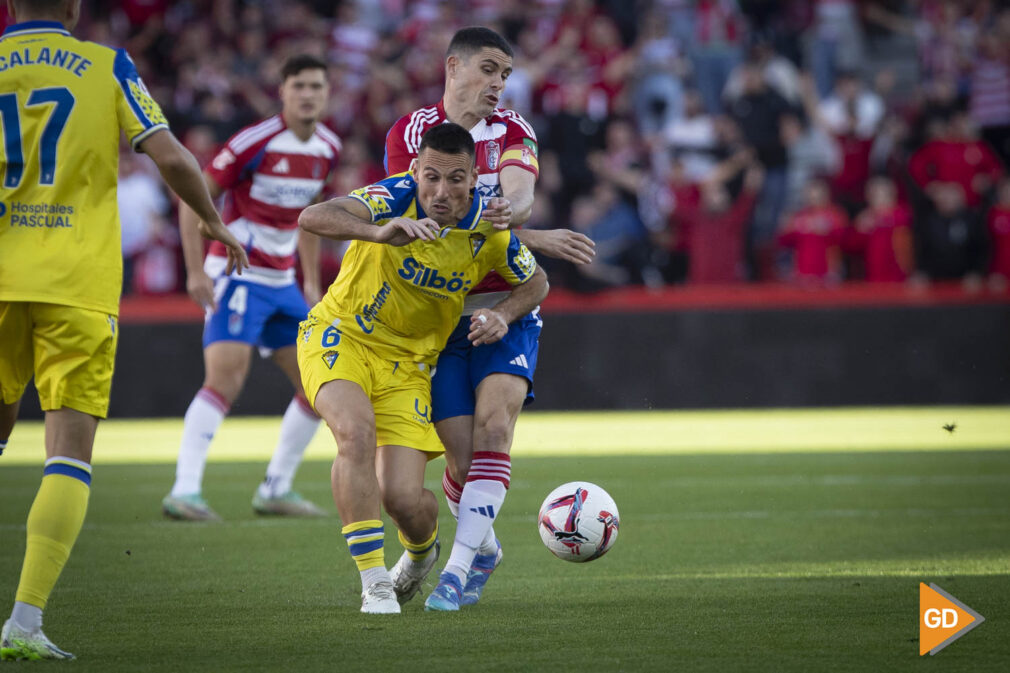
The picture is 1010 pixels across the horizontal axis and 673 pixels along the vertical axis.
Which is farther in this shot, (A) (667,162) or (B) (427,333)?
(A) (667,162)

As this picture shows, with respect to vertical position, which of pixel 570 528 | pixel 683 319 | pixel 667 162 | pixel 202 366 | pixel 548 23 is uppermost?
pixel 548 23

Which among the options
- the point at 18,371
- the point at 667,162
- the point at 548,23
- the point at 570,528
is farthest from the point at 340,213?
the point at 548,23

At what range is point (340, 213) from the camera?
17.7 ft

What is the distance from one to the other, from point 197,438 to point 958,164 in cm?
1109

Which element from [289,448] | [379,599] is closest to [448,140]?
[379,599]

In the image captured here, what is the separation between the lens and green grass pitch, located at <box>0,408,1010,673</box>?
4.64m

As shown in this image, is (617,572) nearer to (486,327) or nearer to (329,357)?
(486,327)

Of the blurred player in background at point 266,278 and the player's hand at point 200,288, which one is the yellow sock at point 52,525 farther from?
the blurred player in background at point 266,278

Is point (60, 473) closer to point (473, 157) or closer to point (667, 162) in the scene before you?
point (473, 157)

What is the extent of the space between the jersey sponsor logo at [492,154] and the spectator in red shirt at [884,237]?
10274 millimetres

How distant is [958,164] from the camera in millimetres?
16391

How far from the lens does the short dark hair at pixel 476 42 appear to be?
625 centimetres

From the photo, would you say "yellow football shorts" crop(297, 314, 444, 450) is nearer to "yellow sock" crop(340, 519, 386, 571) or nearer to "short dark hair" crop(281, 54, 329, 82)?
"yellow sock" crop(340, 519, 386, 571)

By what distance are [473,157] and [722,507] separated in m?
4.07
